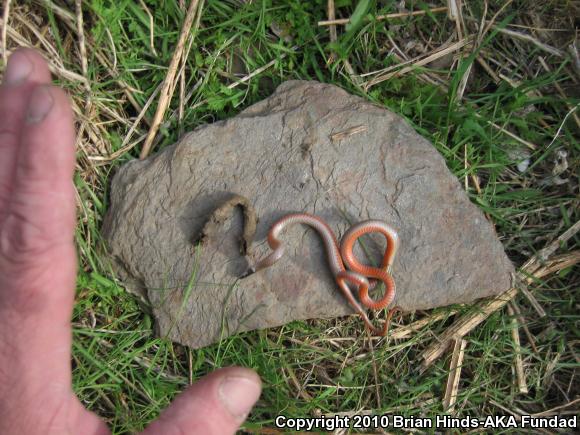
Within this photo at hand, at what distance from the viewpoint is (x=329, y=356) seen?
3.84 metres

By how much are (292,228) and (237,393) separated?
155 centimetres

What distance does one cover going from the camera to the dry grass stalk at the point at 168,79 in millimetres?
4004

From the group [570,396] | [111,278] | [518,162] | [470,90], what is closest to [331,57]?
[470,90]

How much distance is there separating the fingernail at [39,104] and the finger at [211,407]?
1.24m

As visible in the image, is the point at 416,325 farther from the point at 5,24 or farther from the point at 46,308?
the point at 5,24

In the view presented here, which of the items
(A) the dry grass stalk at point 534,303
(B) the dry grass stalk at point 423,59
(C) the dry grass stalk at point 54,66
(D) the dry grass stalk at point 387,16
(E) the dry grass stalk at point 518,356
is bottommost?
(E) the dry grass stalk at point 518,356

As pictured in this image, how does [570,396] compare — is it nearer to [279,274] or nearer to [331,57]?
[279,274]

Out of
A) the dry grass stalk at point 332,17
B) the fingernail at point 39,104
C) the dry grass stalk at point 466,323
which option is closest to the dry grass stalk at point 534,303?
the dry grass stalk at point 466,323

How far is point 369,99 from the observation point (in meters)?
4.05

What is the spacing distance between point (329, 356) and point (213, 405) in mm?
1690

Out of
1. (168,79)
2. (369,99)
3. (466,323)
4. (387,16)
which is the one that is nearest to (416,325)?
(466,323)

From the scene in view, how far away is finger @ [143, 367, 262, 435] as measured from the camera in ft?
7.36

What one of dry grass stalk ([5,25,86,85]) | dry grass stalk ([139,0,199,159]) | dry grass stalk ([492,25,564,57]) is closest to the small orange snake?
dry grass stalk ([139,0,199,159])

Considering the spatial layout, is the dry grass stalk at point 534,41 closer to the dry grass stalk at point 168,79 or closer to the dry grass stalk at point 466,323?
the dry grass stalk at point 466,323
